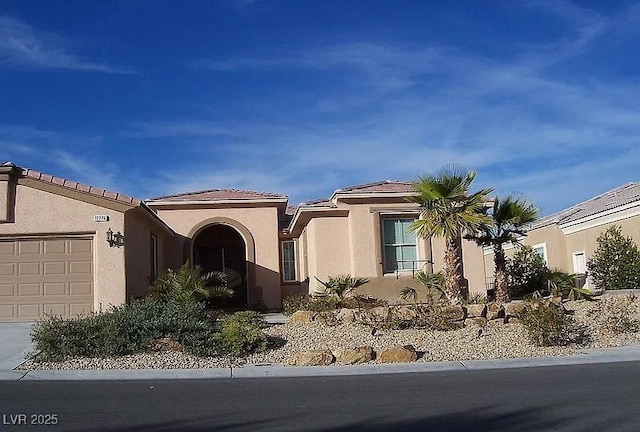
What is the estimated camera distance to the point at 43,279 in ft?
54.6

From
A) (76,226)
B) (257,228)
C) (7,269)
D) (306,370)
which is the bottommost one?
(306,370)

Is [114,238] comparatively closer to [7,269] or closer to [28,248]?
[28,248]

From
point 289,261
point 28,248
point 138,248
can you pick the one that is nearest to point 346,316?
point 138,248

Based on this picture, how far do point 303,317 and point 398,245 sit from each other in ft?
16.5

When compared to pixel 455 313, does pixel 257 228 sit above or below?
above

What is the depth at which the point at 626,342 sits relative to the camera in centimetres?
1416

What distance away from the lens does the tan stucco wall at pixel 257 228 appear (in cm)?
2339

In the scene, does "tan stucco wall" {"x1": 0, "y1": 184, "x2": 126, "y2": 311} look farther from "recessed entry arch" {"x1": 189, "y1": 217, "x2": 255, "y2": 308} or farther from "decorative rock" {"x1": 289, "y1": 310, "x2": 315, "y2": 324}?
"recessed entry arch" {"x1": 189, "y1": 217, "x2": 255, "y2": 308}

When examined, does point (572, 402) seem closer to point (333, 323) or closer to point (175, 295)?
point (333, 323)

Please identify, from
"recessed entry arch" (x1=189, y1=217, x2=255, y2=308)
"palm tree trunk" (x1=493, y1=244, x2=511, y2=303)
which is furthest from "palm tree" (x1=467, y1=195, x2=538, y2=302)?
"recessed entry arch" (x1=189, y1=217, x2=255, y2=308)

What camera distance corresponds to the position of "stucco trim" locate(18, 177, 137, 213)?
54.7ft

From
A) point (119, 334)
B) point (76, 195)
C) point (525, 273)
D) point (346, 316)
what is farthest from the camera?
point (525, 273)

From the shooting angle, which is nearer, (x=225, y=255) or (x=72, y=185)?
(x=72, y=185)

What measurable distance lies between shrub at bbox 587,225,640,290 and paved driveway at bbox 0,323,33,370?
15.2 meters
